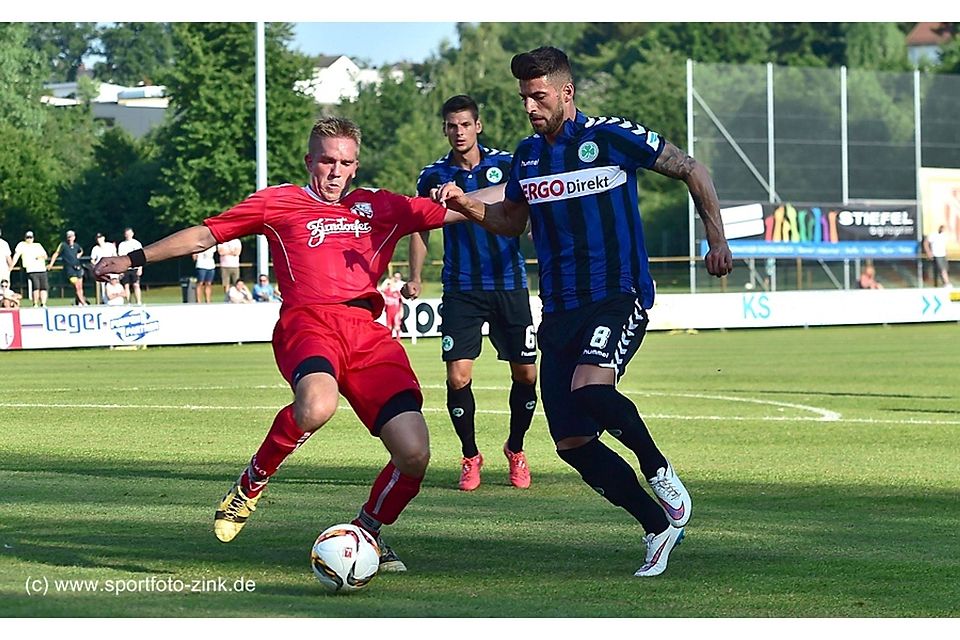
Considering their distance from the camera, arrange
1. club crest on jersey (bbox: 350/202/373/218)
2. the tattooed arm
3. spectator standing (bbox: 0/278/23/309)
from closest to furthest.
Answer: the tattooed arm < club crest on jersey (bbox: 350/202/373/218) < spectator standing (bbox: 0/278/23/309)

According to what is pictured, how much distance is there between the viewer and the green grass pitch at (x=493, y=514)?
20.0 feet

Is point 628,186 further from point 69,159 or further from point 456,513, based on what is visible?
point 69,159

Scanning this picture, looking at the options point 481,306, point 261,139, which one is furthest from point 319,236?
point 261,139

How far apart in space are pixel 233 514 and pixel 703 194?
2.49 metres

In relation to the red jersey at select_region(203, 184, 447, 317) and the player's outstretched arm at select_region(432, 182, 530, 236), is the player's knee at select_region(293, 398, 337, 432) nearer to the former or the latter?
the red jersey at select_region(203, 184, 447, 317)

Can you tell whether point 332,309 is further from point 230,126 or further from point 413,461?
point 230,126

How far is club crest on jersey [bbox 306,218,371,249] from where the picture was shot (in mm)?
7238

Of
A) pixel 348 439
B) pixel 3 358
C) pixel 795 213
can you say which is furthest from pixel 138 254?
pixel 795 213

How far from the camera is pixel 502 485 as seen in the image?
1000 cm

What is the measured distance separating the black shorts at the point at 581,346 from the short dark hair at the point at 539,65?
1056mm

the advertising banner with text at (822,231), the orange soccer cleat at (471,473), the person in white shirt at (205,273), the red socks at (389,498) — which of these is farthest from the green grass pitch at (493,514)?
the advertising banner with text at (822,231)

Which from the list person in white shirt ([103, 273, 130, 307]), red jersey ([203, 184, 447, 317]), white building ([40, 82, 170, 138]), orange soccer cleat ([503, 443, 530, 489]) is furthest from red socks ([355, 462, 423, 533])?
white building ([40, 82, 170, 138])

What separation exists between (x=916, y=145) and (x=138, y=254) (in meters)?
39.2

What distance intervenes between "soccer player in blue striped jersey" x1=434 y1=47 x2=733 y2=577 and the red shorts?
26.3 inches
